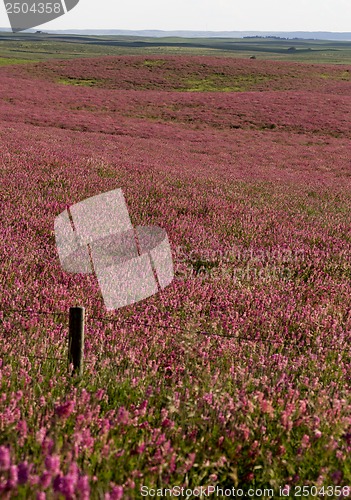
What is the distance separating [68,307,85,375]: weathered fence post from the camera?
11.6 feet

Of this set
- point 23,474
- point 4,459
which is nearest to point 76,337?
point 23,474

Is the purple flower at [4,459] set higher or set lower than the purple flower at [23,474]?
higher

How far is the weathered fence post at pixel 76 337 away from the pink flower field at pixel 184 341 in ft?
0.37

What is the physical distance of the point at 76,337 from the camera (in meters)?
3.61

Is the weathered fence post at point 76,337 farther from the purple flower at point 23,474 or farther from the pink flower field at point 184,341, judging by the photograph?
the purple flower at point 23,474

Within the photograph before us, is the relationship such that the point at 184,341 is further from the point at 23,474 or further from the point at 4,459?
the point at 4,459

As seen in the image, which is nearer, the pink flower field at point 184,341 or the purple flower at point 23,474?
the purple flower at point 23,474

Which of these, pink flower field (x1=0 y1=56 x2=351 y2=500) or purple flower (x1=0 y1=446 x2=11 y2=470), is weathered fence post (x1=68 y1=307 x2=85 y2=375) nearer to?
pink flower field (x1=0 y1=56 x2=351 y2=500)

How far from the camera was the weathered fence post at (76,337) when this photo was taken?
11.6 ft

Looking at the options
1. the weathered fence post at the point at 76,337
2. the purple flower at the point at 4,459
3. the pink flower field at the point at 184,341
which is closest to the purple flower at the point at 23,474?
the pink flower field at the point at 184,341

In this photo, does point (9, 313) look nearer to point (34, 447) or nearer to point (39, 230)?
point (34, 447)

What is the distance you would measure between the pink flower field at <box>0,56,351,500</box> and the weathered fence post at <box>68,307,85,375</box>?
0.11 metres

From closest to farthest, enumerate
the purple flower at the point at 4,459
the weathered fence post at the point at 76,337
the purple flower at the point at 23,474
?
the purple flower at the point at 4,459 → the purple flower at the point at 23,474 → the weathered fence post at the point at 76,337

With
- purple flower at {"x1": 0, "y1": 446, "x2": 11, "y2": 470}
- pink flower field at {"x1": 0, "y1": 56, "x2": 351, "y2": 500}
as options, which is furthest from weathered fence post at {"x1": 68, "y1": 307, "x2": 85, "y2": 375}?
purple flower at {"x1": 0, "y1": 446, "x2": 11, "y2": 470}
